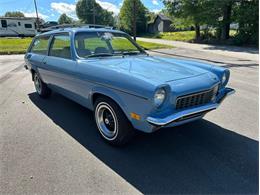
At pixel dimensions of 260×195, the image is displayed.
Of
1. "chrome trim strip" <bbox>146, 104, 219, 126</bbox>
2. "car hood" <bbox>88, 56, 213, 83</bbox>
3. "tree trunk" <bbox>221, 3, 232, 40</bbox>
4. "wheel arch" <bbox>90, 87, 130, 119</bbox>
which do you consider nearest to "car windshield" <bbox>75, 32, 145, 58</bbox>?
"car hood" <bbox>88, 56, 213, 83</bbox>

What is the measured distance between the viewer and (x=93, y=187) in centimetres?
268

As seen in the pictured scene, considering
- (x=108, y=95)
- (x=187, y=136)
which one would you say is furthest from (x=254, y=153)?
(x=108, y=95)

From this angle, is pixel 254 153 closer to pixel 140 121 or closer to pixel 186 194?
pixel 186 194

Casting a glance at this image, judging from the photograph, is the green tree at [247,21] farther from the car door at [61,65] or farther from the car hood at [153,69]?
the car door at [61,65]

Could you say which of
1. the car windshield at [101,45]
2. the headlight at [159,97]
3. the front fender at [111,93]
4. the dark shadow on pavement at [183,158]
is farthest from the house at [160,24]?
the headlight at [159,97]

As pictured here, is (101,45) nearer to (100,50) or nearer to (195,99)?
(100,50)

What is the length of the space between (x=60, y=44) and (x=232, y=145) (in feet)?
11.7

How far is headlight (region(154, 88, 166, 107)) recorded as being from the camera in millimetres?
2791

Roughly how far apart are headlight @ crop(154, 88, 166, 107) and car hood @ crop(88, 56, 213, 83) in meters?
0.14

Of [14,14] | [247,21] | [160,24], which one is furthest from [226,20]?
[14,14]

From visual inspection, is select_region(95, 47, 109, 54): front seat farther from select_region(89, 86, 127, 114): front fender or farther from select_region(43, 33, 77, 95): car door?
select_region(89, 86, 127, 114): front fender

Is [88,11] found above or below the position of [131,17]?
above

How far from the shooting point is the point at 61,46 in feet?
15.0

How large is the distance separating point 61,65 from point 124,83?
182 cm
